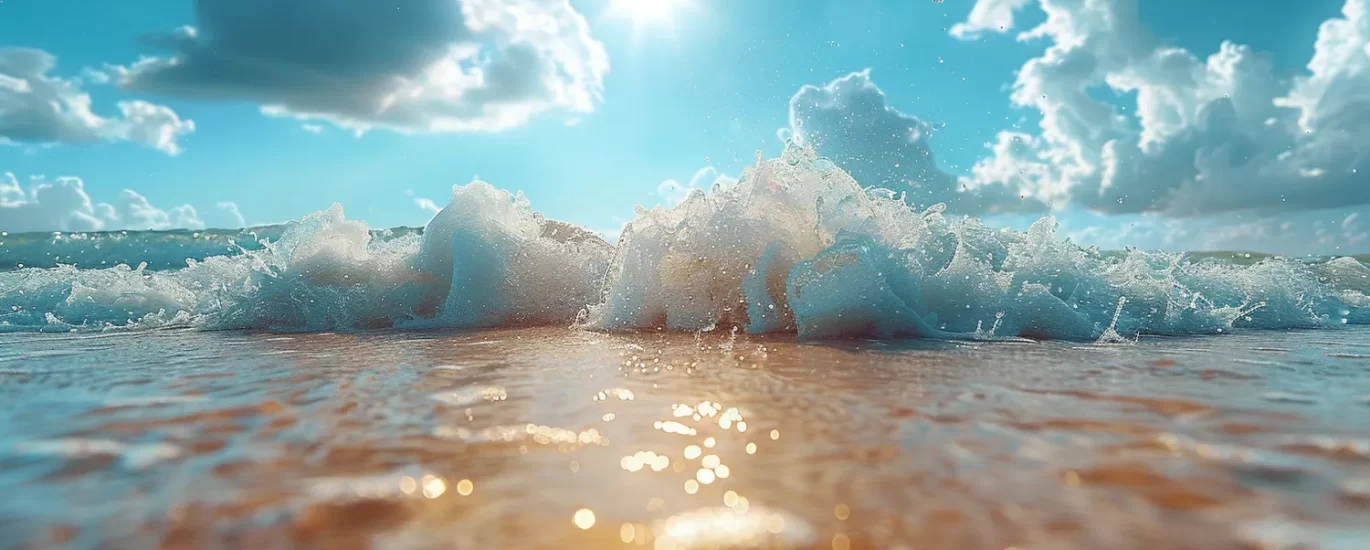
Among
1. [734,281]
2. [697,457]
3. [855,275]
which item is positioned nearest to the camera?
[697,457]

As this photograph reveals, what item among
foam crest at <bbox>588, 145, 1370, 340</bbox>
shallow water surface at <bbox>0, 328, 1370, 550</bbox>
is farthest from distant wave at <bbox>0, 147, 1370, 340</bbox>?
shallow water surface at <bbox>0, 328, 1370, 550</bbox>

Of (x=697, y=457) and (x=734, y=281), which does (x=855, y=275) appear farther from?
(x=697, y=457)

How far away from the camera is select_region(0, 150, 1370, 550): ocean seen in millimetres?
1244

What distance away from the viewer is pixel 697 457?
5.33 ft

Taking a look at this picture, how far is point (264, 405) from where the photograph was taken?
230cm

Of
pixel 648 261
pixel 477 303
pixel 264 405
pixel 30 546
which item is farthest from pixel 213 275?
pixel 30 546

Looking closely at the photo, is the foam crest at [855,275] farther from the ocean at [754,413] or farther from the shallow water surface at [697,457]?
the shallow water surface at [697,457]

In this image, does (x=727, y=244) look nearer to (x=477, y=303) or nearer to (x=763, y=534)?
(x=477, y=303)

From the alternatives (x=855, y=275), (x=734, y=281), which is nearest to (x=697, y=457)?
(x=855, y=275)

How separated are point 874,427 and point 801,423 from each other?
0.61ft

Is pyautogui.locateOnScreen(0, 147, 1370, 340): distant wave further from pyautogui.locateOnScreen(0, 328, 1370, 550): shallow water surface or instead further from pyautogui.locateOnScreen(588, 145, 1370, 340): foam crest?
pyautogui.locateOnScreen(0, 328, 1370, 550): shallow water surface

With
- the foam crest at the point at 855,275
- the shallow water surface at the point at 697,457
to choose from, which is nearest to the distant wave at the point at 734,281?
the foam crest at the point at 855,275

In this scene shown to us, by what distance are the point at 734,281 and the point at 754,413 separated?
3517 millimetres

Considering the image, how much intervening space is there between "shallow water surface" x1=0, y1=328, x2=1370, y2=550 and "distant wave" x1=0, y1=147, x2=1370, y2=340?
184cm
